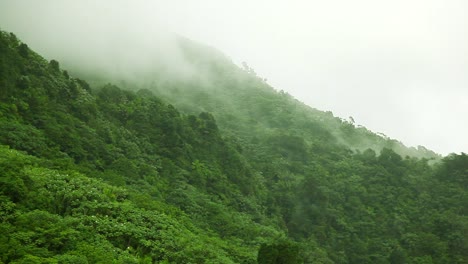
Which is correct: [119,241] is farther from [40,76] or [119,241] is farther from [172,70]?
[172,70]

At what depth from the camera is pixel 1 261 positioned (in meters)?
16.5

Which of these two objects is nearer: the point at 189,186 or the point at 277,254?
the point at 277,254

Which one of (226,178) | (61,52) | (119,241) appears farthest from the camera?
(61,52)

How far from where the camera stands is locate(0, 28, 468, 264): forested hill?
21188 millimetres

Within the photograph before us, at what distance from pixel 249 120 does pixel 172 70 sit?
1585 centimetres

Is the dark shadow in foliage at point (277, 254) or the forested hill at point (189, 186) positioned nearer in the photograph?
the forested hill at point (189, 186)

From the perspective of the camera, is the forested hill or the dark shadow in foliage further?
the dark shadow in foliage

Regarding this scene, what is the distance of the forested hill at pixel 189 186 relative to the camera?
21.2 meters

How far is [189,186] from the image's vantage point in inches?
1324

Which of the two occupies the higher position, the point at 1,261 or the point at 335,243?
the point at 335,243

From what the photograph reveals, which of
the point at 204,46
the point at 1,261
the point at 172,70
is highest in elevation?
the point at 204,46

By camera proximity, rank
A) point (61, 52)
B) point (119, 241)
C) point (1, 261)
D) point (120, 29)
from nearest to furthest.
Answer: point (1, 261)
point (119, 241)
point (61, 52)
point (120, 29)

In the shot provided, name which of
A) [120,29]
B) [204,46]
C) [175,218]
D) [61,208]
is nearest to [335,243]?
[175,218]

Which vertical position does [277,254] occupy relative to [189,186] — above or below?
below
